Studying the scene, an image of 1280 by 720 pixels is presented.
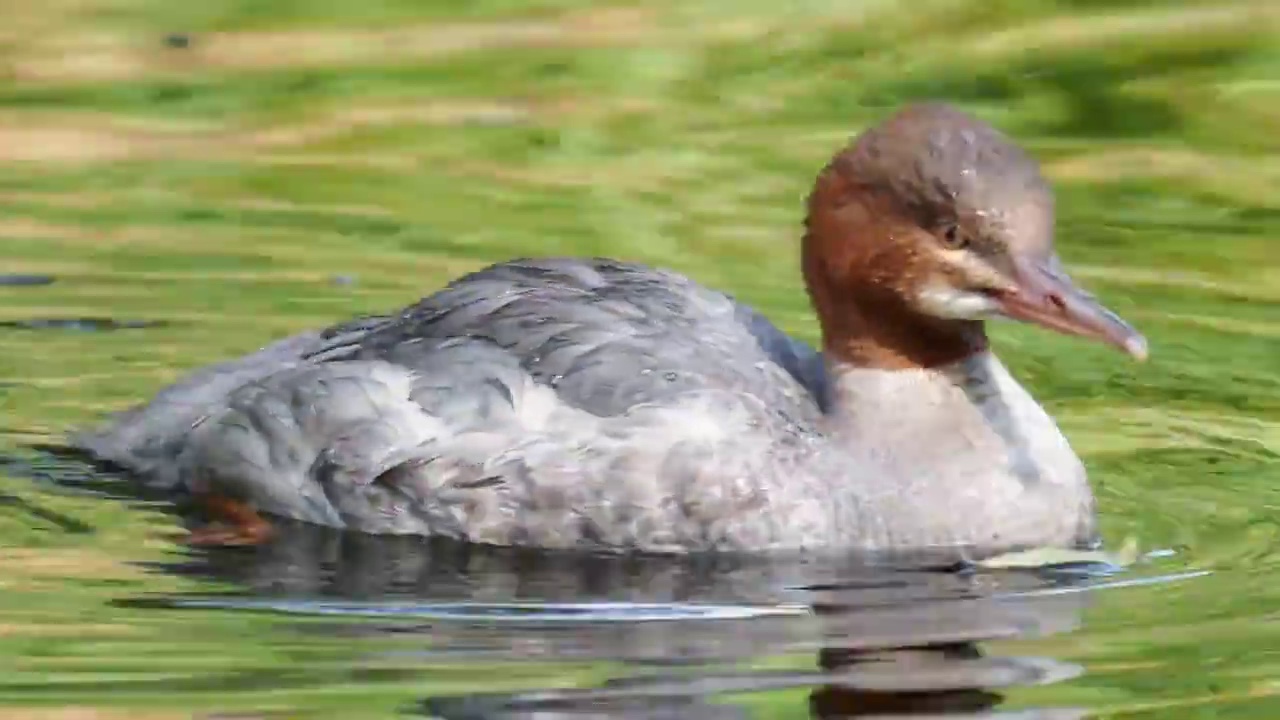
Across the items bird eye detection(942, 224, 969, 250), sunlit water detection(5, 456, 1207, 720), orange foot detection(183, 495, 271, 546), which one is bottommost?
sunlit water detection(5, 456, 1207, 720)

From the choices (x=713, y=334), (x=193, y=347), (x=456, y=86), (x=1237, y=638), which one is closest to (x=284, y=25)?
(x=456, y=86)

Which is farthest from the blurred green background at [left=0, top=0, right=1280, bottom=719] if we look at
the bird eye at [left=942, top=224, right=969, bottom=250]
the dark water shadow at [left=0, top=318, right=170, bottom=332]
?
the bird eye at [left=942, top=224, right=969, bottom=250]

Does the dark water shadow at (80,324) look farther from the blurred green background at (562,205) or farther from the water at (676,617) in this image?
the water at (676,617)

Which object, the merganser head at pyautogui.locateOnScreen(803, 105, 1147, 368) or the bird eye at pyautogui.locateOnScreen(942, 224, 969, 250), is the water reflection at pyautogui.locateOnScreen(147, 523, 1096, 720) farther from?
the bird eye at pyautogui.locateOnScreen(942, 224, 969, 250)

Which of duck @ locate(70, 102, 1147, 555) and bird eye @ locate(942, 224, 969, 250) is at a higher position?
bird eye @ locate(942, 224, 969, 250)

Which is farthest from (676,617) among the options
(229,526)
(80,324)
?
(80,324)

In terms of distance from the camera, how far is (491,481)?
8.28m

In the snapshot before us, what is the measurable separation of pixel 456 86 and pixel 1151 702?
725 cm

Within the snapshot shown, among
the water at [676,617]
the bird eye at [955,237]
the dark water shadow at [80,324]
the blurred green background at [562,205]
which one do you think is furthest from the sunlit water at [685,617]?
the dark water shadow at [80,324]

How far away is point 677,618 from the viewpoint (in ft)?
24.6

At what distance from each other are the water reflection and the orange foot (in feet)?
0.24

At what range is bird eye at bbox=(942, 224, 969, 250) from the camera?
791 cm

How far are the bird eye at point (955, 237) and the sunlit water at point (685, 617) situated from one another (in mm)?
851

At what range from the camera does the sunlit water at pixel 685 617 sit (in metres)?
6.73
